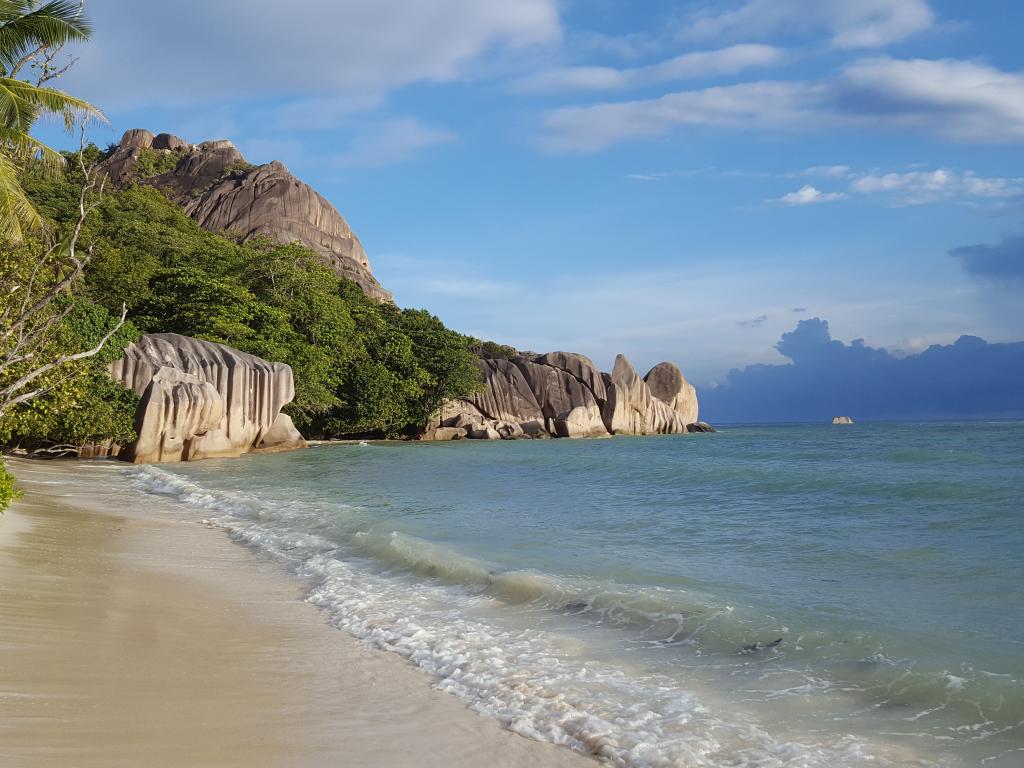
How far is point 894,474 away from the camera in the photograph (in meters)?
18.4

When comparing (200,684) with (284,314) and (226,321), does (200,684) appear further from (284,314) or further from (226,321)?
(284,314)

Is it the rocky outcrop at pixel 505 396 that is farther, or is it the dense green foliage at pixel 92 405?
the rocky outcrop at pixel 505 396

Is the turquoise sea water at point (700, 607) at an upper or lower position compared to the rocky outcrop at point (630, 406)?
lower

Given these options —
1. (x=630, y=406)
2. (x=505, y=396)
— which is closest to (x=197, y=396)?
(x=505, y=396)

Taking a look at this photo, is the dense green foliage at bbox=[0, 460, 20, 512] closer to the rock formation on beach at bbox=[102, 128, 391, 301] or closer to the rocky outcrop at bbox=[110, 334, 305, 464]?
the rocky outcrop at bbox=[110, 334, 305, 464]

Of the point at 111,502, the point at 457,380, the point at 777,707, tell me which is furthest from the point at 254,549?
the point at 457,380

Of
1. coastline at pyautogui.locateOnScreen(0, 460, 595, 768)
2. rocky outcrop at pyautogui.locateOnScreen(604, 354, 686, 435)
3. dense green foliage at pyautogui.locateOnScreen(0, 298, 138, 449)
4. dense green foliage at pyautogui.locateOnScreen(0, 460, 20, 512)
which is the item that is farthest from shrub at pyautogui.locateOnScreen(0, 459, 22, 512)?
rocky outcrop at pyautogui.locateOnScreen(604, 354, 686, 435)

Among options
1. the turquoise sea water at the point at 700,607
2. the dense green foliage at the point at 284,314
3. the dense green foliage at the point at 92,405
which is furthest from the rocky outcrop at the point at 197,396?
the turquoise sea water at the point at 700,607

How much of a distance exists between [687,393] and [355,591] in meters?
60.3

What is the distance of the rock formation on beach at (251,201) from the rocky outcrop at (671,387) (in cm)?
2263

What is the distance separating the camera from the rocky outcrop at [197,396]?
23.9 meters

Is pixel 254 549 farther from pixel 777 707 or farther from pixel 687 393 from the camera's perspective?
pixel 687 393

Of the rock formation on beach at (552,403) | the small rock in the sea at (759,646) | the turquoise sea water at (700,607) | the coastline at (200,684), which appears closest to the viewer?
the coastline at (200,684)

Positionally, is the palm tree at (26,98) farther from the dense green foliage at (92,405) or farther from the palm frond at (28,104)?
the dense green foliage at (92,405)
